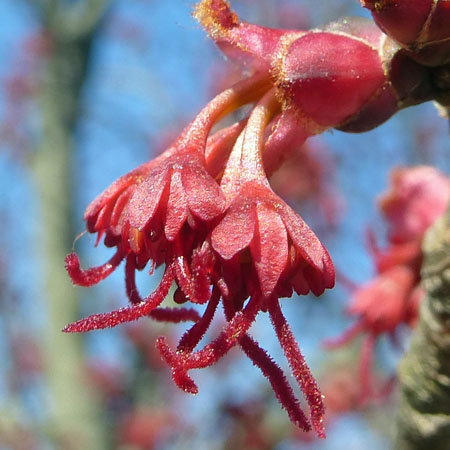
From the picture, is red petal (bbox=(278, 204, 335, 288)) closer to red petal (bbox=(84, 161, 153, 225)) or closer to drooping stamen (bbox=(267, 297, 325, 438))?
drooping stamen (bbox=(267, 297, 325, 438))

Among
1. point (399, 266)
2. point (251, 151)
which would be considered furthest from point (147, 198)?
point (399, 266)

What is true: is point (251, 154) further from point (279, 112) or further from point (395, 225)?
point (395, 225)

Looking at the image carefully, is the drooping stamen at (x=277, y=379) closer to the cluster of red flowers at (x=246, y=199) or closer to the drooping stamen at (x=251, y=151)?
the cluster of red flowers at (x=246, y=199)

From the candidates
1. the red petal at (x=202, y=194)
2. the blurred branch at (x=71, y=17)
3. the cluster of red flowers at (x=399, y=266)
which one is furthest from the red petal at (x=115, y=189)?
the blurred branch at (x=71, y=17)

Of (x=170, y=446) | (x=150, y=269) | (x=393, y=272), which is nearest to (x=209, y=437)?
(x=170, y=446)

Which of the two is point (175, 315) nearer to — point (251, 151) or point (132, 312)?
point (132, 312)

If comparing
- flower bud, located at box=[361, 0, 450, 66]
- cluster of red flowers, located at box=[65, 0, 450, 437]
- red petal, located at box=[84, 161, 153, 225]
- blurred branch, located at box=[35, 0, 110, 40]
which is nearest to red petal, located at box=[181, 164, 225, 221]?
cluster of red flowers, located at box=[65, 0, 450, 437]
